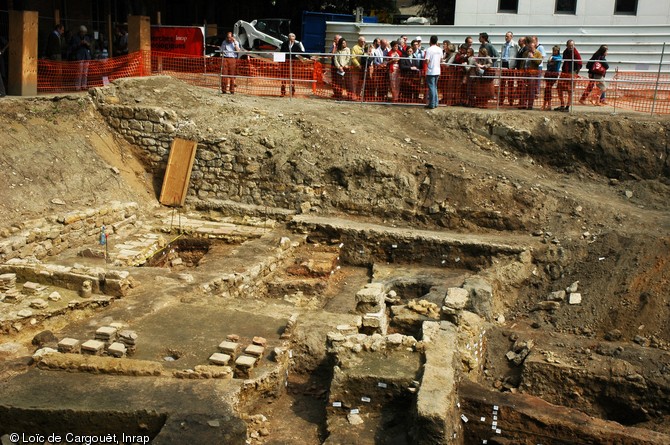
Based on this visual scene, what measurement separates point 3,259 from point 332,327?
17.1 ft

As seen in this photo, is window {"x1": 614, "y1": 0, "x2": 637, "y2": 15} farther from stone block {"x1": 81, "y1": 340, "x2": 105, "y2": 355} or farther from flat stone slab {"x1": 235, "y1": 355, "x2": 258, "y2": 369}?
stone block {"x1": 81, "y1": 340, "x2": 105, "y2": 355}

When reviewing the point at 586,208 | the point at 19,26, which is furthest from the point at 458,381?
the point at 19,26

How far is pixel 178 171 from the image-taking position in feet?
51.9

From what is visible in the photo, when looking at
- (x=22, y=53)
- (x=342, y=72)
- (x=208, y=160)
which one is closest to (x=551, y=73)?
(x=342, y=72)

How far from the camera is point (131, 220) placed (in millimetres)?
14555

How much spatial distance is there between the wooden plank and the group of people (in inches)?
168

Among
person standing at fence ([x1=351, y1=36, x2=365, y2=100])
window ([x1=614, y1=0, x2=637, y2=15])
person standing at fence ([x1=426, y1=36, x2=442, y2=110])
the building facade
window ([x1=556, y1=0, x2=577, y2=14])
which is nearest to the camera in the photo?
person standing at fence ([x1=426, y1=36, x2=442, y2=110])

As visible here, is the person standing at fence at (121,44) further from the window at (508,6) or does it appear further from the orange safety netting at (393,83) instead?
the window at (508,6)

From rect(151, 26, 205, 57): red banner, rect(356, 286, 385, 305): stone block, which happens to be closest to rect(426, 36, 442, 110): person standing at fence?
rect(356, 286, 385, 305): stone block

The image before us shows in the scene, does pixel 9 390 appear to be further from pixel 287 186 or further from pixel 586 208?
pixel 586 208

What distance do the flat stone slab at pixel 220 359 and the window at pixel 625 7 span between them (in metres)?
16.5

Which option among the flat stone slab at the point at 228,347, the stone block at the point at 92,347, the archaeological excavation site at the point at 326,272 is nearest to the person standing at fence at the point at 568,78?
the archaeological excavation site at the point at 326,272

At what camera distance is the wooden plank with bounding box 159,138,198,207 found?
15750 mm

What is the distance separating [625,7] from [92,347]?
57.3 ft
